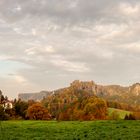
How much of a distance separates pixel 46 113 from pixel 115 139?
59.5 m

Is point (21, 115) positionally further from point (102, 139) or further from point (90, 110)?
point (102, 139)

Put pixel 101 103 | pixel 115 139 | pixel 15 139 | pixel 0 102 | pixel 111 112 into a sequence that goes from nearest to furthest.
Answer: pixel 0 102 < pixel 115 139 < pixel 15 139 < pixel 101 103 < pixel 111 112

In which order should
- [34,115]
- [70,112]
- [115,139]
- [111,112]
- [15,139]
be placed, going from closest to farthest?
[115,139] < [15,139] < [34,115] < [111,112] < [70,112]

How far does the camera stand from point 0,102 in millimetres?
21906

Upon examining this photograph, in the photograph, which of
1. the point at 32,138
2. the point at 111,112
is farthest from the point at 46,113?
the point at 32,138

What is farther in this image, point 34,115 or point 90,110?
point 90,110

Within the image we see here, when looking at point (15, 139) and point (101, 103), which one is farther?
point (101, 103)

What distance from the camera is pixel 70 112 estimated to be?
405ft

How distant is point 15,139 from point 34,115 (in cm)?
5608

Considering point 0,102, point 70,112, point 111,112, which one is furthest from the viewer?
point 70,112

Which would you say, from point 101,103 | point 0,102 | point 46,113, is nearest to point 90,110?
point 101,103

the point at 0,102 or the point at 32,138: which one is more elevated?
the point at 0,102

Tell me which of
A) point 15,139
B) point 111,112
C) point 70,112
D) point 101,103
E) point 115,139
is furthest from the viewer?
point 70,112

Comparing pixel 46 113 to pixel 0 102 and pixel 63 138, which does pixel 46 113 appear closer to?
pixel 63 138
